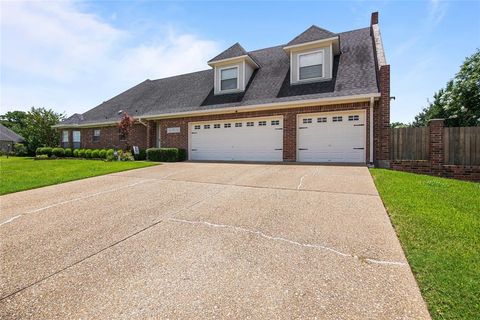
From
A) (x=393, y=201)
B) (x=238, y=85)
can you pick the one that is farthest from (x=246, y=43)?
(x=393, y=201)

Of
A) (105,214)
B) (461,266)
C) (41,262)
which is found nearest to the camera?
(461,266)

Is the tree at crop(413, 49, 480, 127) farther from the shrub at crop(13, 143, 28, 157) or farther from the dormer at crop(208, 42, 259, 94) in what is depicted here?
the shrub at crop(13, 143, 28, 157)

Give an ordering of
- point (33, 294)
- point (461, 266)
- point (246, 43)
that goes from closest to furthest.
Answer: point (33, 294) < point (461, 266) < point (246, 43)

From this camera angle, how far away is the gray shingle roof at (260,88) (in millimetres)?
11547

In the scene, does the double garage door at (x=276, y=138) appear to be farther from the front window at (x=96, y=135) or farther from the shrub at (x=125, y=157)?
the front window at (x=96, y=135)

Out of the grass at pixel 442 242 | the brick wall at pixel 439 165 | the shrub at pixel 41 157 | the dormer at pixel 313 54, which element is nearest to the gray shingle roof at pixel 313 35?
the dormer at pixel 313 54

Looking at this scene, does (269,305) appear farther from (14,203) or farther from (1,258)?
(14,203)

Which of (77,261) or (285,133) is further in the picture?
(285,133)

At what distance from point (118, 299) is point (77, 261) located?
3.56ft

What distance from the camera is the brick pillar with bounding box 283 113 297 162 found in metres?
11.7

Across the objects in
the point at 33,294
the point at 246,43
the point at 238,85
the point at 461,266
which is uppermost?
the point at 246,43

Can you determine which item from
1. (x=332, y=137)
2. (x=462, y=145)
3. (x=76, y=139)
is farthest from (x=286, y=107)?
(x=76, y=139)

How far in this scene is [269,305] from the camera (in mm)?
2070

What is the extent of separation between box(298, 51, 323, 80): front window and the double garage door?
265 cm
